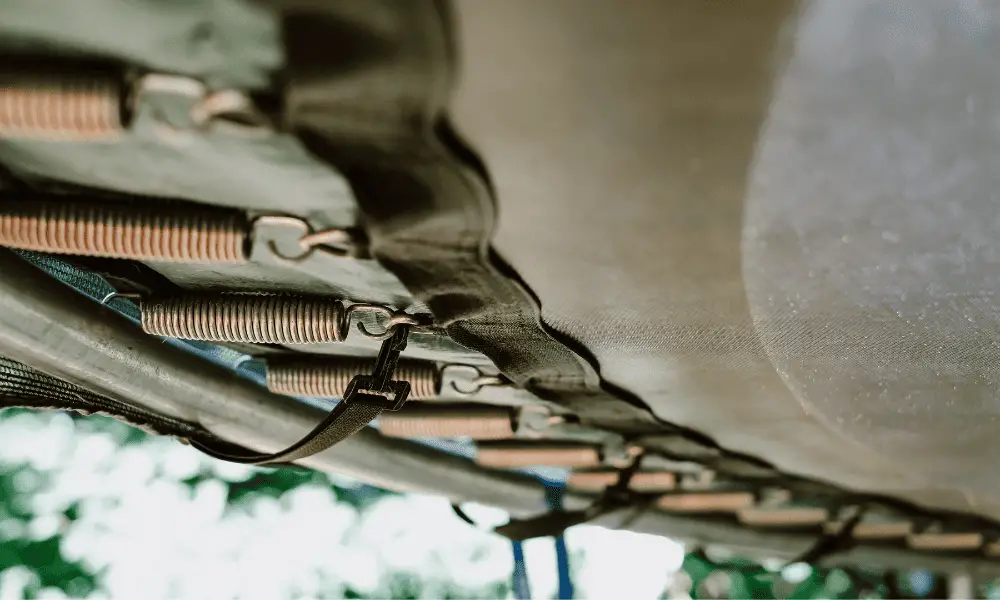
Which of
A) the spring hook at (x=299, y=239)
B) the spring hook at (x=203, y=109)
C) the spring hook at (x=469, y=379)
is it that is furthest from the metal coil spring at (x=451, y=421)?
the spring hook at (x=203, y=109)

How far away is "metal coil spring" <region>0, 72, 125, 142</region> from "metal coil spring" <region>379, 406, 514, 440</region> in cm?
97

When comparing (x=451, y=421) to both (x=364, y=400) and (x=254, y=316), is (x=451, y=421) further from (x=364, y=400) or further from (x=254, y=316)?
(x=254, y=316)

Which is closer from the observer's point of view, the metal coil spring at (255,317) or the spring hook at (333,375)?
the metal coil spring at (255,317)

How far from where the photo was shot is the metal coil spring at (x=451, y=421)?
1520 mm

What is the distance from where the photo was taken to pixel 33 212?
0.81 metres

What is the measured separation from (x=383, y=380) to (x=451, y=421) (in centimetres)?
46

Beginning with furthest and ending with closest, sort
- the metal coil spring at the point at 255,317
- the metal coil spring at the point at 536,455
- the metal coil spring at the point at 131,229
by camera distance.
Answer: the metal coil spring at the point at 536,455 → the metal coil spring at the point at 255,317 → the metal coil spring at the point at 131,229

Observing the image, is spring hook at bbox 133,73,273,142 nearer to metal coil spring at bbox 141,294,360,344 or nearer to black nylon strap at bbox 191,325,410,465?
metal coil spring at bbox 141,294,360,344

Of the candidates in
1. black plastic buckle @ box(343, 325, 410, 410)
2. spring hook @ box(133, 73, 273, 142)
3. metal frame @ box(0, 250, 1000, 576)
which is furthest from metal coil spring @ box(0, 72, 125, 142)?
black plastic buckle @ box(343, 325, 410, 410)

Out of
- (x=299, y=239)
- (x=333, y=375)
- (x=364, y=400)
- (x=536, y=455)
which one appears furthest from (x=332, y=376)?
(x=536, y=455)

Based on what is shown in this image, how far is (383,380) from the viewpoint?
107 centimetres

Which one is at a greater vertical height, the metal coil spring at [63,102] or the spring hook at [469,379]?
the spring hook at [469,379]

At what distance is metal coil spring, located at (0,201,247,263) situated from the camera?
0.80m

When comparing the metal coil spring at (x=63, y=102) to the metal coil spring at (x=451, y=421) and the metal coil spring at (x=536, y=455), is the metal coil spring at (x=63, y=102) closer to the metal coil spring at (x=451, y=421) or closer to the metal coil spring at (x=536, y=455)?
the metal coil spring at (x=451, y=421)
